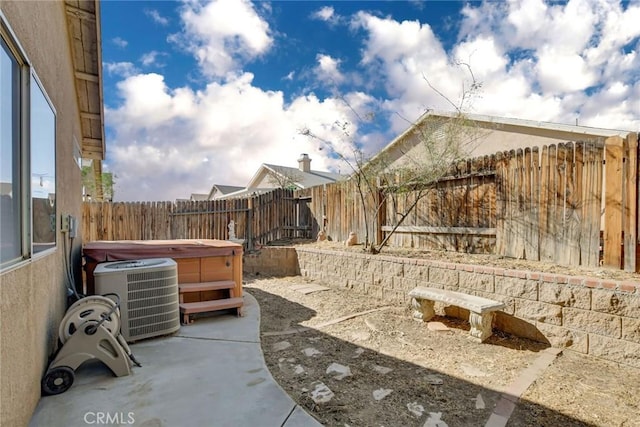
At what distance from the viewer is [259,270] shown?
26.9 ft

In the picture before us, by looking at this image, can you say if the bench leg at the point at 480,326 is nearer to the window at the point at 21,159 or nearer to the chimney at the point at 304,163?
the window at the point at 21,159

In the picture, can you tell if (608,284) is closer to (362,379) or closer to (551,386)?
(551,386)

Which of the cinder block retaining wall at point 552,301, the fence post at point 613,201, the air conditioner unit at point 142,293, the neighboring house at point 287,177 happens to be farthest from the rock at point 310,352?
the neighboring house at point 287,177

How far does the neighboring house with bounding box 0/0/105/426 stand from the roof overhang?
363 millimetres

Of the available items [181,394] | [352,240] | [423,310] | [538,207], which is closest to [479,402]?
[423,310]

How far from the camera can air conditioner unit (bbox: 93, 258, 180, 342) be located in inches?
133

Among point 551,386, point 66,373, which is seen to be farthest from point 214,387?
point 551,386

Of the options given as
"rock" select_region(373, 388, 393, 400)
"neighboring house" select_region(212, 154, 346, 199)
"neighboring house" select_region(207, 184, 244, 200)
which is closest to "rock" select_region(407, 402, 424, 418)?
"rock" select_region(373, 388, 393, 400)

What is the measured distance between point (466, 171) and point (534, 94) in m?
5.89

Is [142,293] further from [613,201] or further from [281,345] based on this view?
[613,201]

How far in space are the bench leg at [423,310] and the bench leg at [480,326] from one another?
708 mm

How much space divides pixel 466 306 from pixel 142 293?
3753 millimetres

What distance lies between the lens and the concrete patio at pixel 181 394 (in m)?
2.06

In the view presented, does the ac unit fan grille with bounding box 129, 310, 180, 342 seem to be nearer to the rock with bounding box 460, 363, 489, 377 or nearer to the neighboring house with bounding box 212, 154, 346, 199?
the rock with bounding box 460, 363, 489, 377
